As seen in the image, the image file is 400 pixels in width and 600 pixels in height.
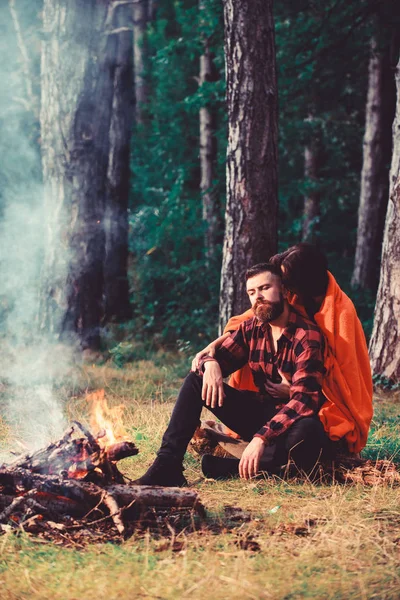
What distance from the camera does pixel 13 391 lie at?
24.8ft

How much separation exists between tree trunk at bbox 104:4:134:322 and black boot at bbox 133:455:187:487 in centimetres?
918

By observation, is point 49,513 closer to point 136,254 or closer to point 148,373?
point 148,373

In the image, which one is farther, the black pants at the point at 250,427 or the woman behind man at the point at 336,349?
the woman behind man at the point at 336,349

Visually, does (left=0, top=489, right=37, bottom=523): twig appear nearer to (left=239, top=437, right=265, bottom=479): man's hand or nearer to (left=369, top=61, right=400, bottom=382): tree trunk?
(left=239, top=437, right=265, bottom=479): man's hand

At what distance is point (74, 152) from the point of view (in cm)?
949

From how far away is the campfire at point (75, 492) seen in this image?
3643 mm

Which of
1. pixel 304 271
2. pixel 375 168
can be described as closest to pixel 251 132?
pixel 304 271

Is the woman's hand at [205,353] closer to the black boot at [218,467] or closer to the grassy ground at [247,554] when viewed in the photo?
the black boot at [218,467]

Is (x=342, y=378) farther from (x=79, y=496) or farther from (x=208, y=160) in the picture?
(x=208, y=160)

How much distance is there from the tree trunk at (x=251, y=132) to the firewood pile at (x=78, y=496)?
145 inches

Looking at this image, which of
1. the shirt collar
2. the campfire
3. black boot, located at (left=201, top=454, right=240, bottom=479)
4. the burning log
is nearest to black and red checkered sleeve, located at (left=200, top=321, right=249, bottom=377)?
the shirt collar

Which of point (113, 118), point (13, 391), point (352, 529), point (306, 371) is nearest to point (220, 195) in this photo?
point (113, 118)

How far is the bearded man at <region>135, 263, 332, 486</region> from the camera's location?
172 inches

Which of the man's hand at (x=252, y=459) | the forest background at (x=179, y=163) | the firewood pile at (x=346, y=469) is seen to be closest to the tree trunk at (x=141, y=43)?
the forest background at (x=179, y=163)
